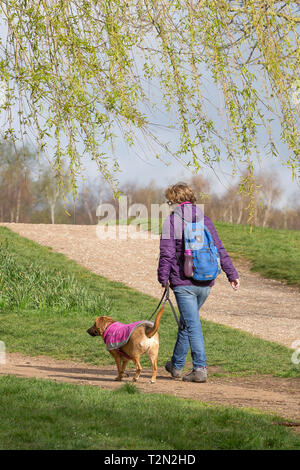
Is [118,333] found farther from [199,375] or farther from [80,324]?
[80,324]

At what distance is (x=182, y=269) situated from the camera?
6.51 m

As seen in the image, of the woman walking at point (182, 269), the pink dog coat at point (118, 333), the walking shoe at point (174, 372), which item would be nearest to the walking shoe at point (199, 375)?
the woman walking at point (182, 269)

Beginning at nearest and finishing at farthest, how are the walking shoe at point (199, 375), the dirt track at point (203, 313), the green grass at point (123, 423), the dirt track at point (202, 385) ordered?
the green grass at point (123, 423) < the dirt track at point (202, 385) < the dirt track at point (203, 313) < the walking shoe at point (199, 375)

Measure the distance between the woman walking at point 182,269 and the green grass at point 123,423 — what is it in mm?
1273

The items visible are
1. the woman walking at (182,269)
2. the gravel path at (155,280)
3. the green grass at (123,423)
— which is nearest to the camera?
the green grass at (123,423)

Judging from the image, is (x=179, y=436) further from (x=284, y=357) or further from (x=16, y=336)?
(x=16, y=336)

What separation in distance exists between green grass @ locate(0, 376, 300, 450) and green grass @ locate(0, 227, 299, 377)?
3161 mm

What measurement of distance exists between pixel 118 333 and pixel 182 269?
3.04 feet

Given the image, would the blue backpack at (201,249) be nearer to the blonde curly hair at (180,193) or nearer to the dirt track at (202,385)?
the blonde curly hair at (180,193)

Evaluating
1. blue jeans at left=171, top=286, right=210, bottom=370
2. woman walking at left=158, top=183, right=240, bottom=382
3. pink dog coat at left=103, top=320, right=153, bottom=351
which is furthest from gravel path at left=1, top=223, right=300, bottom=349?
pink dog coat at left=103, top=320, right=153, bottom=351

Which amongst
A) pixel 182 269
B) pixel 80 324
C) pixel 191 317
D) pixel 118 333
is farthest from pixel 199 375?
pixel 80 324

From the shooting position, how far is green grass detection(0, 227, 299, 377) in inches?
352

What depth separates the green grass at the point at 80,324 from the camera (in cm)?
895
